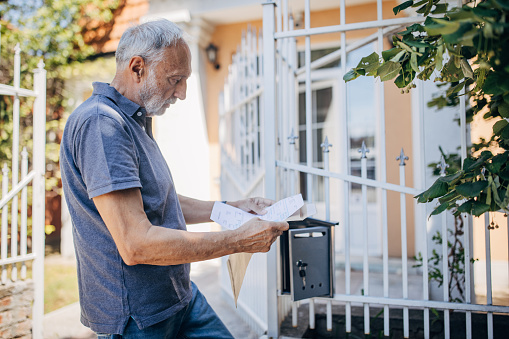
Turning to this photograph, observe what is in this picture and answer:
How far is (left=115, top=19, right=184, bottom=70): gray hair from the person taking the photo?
1.50 metres

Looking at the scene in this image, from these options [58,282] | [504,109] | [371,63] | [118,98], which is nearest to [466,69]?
[504,109]

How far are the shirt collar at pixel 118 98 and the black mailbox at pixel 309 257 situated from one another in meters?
1.00

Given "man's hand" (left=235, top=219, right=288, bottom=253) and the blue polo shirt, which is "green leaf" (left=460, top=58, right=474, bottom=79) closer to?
"man's hand" (left=235, top=219, right=288, bottom=253)

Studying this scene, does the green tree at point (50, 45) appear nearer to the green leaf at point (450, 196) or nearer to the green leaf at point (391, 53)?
the green leaf at point (391, 53)

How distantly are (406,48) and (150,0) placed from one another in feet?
19.0

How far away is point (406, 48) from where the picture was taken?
51.8 inches

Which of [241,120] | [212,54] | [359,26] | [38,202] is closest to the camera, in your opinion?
[359,26]

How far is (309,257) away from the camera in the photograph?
2092mm

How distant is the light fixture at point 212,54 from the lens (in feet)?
20.0

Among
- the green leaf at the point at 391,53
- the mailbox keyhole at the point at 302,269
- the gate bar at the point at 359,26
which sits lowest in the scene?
the mailbox keyhole at the point at 302,269

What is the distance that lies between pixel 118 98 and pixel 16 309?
2.33m

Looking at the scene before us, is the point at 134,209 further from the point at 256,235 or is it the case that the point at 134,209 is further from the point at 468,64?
the point at 468,64

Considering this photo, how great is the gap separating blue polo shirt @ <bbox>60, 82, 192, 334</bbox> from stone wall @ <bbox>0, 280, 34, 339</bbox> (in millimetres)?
1851

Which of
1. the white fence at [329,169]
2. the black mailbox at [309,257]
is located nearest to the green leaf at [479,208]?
the white fence at [329,169]
